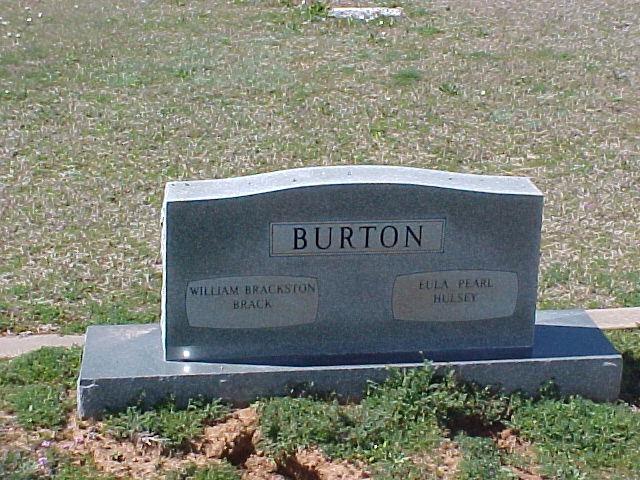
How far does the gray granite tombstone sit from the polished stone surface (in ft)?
0.29

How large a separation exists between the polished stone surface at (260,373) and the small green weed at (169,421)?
0.06 metres

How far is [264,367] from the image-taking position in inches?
193

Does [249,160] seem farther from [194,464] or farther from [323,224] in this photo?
[194,464]

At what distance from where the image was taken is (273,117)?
9.83 m

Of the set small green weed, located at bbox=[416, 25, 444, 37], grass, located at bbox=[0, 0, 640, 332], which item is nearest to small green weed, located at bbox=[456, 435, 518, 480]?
grass, located at bbox=[0, 0, 640, 332]

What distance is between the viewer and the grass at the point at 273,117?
6840 millimetres

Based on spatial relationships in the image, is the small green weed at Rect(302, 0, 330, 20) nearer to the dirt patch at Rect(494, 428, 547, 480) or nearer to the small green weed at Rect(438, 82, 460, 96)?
the small green weed at Rect(438, 82, 460, 96)

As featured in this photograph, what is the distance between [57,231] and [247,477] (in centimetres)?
331

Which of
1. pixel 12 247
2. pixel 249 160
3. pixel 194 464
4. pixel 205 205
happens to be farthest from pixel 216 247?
pixel 249 160

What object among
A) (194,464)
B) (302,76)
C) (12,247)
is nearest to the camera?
(194,464)

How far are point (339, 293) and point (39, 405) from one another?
55.7 inches

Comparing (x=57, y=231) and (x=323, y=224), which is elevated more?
(x=323, y=224)

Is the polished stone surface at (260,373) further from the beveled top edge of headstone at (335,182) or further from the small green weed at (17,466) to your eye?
the beveled top edge of headstone at (335,182)

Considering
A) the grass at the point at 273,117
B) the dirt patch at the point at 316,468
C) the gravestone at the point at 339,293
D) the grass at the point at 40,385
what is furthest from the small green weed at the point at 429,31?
the dirt patch at the point at 316,468
